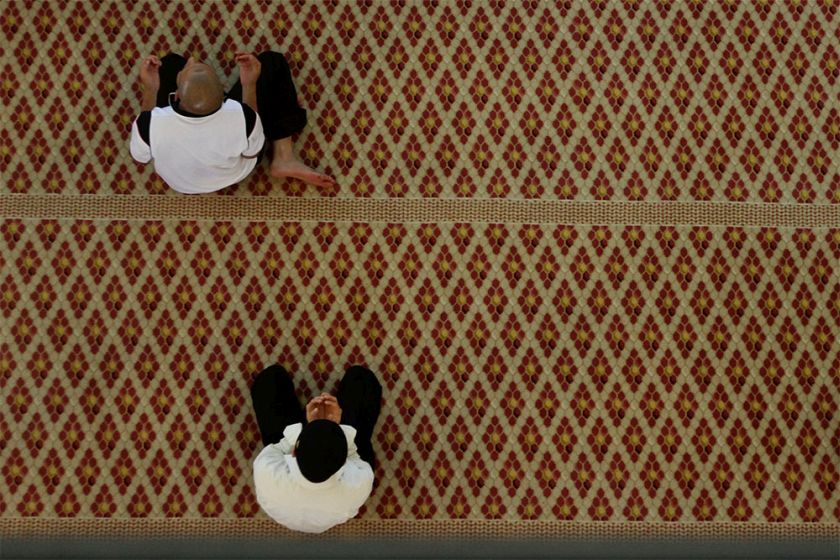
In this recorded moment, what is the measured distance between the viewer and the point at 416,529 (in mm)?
2410

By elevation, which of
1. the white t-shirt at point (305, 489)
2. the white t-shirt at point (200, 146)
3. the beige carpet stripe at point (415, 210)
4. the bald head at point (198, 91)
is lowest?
the white t-shirt at point (305, 489)

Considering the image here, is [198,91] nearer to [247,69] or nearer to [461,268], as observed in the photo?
[247,69]

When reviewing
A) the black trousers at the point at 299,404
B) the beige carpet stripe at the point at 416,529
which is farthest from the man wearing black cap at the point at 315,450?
the beige carpet stripe at the point at 416,529

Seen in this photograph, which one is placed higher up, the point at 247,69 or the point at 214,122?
the point at 247,69

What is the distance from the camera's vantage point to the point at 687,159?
256cm

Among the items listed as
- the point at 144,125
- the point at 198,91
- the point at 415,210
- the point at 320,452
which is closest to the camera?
the point at 320,452

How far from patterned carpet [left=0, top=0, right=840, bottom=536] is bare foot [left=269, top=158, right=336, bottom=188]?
6 centimetres

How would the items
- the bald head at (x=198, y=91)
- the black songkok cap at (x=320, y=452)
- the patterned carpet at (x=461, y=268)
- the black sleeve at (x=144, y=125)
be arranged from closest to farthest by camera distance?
1. the black songkok cap at (x=320, y=452)
2. the bald head at (x=198, y=91)
3. the black sleeve at (x=144, y=125)
4. the patterned carpet at (x=461, y=268)

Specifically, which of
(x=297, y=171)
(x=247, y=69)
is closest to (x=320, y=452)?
(x=297, y=171)

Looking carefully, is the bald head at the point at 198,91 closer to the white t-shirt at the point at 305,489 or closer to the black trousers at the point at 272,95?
the black trousers at the point at 272,95

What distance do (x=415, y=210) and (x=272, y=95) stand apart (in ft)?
1.73

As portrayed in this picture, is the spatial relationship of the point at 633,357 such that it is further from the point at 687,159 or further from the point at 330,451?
the point at 330,451

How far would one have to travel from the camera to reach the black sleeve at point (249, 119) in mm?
2299

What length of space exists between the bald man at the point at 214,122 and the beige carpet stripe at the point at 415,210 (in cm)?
8
